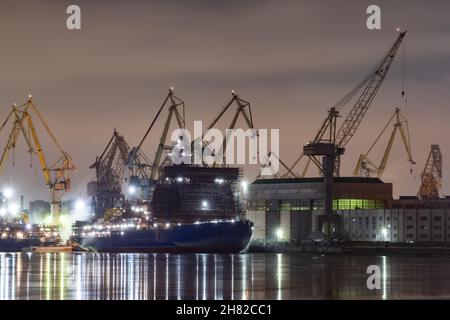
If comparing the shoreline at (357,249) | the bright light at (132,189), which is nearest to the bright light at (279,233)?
the shoreline at (357,249)

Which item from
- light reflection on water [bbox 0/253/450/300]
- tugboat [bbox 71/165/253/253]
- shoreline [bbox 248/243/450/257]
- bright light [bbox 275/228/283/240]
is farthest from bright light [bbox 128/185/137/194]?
light reflection on water [bbox 0/253/450/300]

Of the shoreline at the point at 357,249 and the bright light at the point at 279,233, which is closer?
the shoreline at the point at 357,249

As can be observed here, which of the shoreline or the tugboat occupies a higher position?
the tugboat

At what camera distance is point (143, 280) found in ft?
213

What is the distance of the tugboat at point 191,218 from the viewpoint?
16025 centimetres

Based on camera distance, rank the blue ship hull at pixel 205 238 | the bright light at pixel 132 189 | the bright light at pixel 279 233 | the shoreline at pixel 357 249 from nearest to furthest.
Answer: the shoreline at pixel 357 249 → the blue ship hull at pixel 205 238 → the bright light at pixel 132 189 → the bright light at pixel 279 233

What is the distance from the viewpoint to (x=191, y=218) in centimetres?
16712

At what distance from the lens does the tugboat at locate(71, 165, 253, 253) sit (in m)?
160

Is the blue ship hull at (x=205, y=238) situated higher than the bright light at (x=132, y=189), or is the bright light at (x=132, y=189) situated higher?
the bright light at (x=132, y=189)

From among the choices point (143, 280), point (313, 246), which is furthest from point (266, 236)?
point (143, 280)

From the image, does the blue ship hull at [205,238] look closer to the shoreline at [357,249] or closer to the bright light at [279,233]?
the shoreline at [357,249]

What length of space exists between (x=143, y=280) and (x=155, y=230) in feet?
345

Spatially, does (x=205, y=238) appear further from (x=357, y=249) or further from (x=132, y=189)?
(x=132, y=189)

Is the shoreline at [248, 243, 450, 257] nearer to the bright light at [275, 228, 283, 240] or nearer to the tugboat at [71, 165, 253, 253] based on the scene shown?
the bright light at [275, 228, 283, 240]
